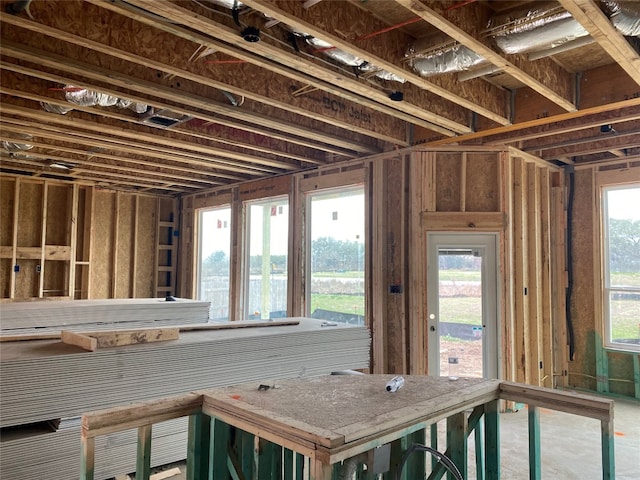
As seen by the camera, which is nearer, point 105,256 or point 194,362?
point 194,362

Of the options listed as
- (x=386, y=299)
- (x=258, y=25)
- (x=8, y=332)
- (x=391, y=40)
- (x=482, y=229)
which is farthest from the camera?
(x=386, y=299)

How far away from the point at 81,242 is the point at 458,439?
788 cm

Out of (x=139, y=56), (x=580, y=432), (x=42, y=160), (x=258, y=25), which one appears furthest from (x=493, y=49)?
(x=42, y=160)

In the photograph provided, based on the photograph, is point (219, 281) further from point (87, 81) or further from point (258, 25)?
point (258, 25)

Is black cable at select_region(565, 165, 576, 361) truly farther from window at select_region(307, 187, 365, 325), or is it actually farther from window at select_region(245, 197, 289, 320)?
window at select_region(245, 197, 289, 320)

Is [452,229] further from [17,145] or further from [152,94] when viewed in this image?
[17,145]

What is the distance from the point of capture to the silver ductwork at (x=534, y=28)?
8.59 ft

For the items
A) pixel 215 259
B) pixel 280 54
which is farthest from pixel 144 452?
pixel 215 259

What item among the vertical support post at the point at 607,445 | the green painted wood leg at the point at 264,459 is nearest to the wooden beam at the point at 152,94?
the green painted wood leg at the point at 264,459

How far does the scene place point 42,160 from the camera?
642 centimetres

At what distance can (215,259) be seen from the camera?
8242 mm

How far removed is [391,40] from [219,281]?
5912 mm

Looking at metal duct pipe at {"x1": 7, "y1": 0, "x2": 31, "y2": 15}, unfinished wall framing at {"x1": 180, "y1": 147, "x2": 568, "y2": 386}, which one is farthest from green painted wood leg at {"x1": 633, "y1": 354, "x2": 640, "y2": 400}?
metal duct pipe at {"x1": 7, "y1": 0, "x2": 31, "y2": 15}

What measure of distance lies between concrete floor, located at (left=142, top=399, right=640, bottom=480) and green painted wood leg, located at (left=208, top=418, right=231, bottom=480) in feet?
6.59
